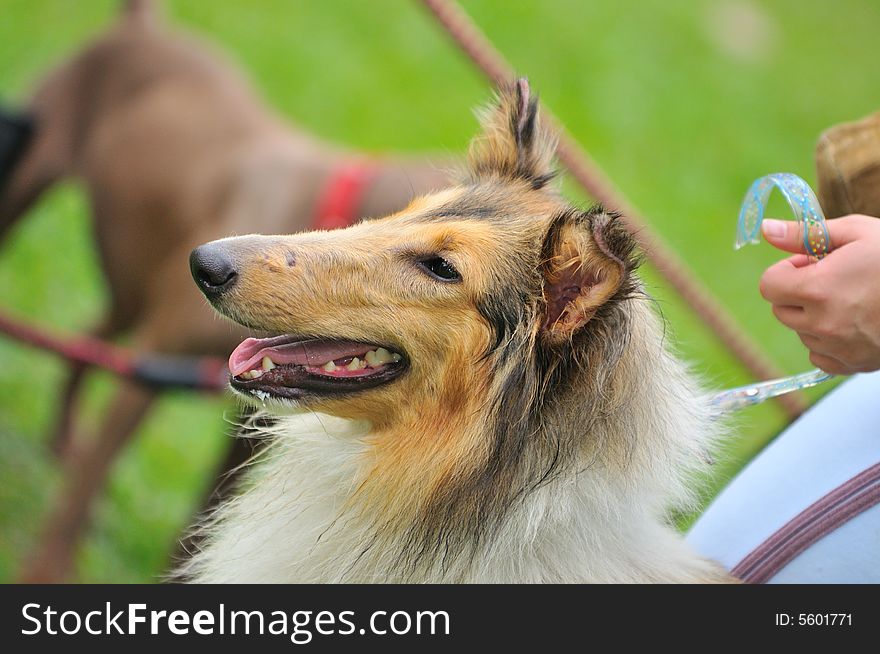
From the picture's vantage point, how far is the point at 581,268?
2207 mm

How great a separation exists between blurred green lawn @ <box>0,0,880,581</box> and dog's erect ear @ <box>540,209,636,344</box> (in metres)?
3.03

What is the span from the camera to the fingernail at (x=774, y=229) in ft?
7.30

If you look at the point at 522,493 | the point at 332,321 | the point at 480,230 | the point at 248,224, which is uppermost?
the point at 248,224

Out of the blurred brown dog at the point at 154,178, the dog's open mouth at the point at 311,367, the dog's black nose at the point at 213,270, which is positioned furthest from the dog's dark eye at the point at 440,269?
the blurred brown dog at the point at 154,178

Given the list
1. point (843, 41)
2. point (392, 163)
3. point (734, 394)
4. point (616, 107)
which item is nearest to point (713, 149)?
point (616, 107)

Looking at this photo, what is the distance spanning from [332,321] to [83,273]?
5.02m

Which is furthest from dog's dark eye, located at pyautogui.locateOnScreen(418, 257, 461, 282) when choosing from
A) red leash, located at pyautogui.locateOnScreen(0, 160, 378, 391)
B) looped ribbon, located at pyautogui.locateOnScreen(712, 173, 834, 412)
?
red leash, located at pyautogui.locateOnScreen(0, 160, 378, 391)

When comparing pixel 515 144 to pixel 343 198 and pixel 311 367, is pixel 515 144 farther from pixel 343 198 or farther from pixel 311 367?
pixel 343 198

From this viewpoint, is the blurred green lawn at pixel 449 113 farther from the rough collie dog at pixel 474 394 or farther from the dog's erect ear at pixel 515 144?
the rough collie dog at pixel 474 394

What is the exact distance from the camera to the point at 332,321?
235cm

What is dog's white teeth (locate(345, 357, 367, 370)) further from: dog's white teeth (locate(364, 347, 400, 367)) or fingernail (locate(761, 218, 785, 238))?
fingernail (locate(761, 218, 785, 238))

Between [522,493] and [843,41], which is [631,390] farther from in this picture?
[843,41]

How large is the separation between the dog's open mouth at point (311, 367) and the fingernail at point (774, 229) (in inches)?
34.3

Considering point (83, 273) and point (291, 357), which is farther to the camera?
point (83, 273)
